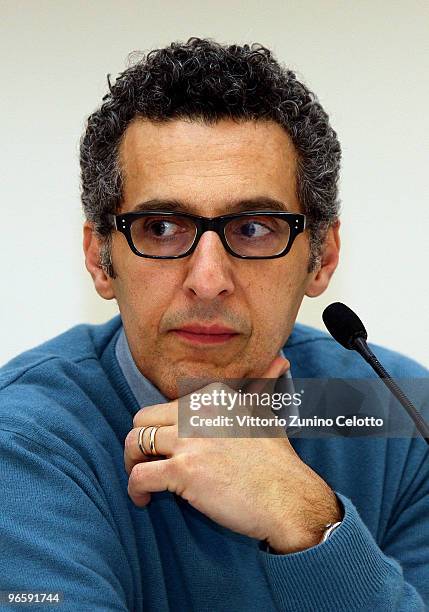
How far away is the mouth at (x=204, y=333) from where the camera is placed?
4.04ft

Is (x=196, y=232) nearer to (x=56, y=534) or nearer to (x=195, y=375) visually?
(x=195, y=375)

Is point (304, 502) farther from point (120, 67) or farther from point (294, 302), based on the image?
point (120, 67)

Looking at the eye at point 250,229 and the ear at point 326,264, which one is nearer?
the eye at point 250,229

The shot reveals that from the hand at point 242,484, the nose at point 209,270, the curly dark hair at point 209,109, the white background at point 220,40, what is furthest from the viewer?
the white background at point 220,40

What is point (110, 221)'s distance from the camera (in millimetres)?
1361

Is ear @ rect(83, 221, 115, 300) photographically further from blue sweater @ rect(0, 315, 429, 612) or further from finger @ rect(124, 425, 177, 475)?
finger @ rect(124, 425, 177, 475)

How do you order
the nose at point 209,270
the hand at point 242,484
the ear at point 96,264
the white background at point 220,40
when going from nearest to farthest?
the hand at point 242,484
the nose at point 209,270
the ear at point 96,264
the white background at point 220,40

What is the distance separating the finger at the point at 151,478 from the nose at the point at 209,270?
0.26 m

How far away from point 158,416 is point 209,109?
0.51 m

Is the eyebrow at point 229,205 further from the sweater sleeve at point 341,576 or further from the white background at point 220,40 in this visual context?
the white background at point 220,40

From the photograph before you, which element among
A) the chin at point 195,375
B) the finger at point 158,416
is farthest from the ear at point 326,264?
the finger at point 158,416

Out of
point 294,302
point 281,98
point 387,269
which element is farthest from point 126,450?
point 387,269

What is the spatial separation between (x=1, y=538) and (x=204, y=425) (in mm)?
323

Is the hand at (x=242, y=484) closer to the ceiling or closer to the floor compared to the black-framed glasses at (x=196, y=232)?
closer to the floor
